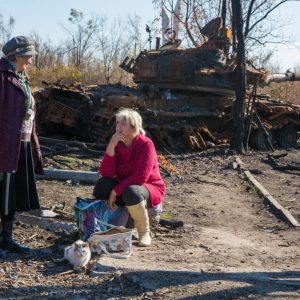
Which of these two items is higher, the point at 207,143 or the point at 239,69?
the point at 239,69

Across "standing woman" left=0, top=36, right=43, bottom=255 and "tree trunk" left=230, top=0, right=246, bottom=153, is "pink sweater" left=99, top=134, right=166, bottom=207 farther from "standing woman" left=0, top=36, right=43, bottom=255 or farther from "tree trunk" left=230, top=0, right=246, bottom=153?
"tree trunk" left=230, top=0, right=246, bottom=153

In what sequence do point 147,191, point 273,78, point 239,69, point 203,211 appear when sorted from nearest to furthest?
point 147,191, point 203,211, point 239,69, point 273,78

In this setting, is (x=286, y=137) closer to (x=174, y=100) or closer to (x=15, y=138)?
(x=174, y=100)

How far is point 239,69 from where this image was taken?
15.8 metres

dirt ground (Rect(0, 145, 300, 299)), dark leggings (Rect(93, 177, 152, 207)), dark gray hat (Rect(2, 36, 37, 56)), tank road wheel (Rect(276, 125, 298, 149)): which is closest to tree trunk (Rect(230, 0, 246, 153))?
tank road wheel (Rect(276, 125, 298, 149))

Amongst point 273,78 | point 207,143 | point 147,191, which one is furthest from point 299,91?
point 147,191

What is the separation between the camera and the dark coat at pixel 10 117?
5176 millimetres

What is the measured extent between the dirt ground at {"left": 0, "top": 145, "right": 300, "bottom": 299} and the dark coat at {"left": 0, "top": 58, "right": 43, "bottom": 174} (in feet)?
2.82

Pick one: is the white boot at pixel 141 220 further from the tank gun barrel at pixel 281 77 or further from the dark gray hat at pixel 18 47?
the tank gun barrel at pixel 281 77

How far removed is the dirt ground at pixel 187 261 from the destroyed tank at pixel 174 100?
20.9 ft

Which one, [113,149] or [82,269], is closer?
[82,269]

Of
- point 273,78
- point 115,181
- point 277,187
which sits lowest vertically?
point 277,187

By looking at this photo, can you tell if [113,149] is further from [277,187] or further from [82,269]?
[277,187]

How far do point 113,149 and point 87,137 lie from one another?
10.6 metres
